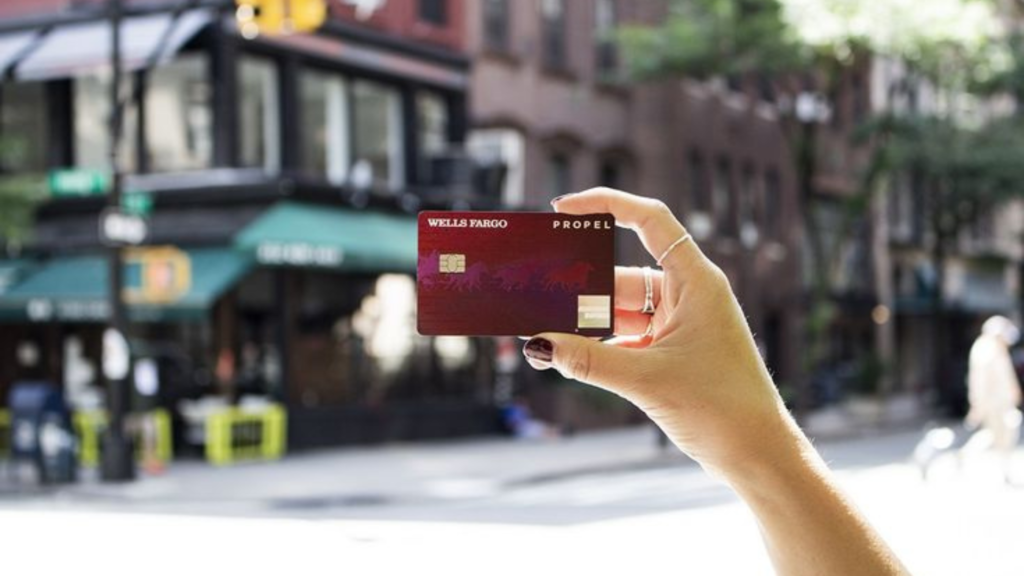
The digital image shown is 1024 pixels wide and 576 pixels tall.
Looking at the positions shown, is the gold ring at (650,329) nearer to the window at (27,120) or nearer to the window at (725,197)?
the window at (27,120)

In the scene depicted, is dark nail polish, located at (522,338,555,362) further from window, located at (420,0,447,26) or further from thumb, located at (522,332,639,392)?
window, located at (420,0,447,26)

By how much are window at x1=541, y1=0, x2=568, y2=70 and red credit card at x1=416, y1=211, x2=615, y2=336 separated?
29.8m

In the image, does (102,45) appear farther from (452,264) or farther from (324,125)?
(452,264)

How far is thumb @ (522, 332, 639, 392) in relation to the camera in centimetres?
225

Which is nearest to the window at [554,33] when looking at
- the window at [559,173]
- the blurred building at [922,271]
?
the window at [559,173]

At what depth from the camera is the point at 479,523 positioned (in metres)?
14.5

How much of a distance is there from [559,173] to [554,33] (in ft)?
9.48

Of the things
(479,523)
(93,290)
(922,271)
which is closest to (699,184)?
(922,271)

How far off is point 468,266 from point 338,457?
22.0m

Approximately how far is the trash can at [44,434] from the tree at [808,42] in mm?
14986

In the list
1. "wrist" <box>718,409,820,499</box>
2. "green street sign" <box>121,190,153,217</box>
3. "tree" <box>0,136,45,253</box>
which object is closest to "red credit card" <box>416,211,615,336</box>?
"wrist" <box>718,409,820,499</box>

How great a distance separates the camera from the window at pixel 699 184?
3744cm

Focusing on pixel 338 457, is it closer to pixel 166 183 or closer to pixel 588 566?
pixel 166 183

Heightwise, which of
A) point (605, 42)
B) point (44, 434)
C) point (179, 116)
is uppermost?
point (605, 42)
